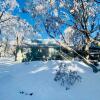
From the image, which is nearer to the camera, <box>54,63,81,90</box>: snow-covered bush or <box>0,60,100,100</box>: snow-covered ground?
<box>0,60,100,100</box>: snow-covered ground

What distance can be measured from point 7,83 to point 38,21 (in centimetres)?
1726

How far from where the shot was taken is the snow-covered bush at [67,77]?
1517 centimetres

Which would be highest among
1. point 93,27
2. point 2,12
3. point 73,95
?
point 2,12

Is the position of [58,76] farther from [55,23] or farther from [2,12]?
[2,12]

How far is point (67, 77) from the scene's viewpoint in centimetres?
1606

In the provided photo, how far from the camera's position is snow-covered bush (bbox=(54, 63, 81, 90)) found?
15.2 metres

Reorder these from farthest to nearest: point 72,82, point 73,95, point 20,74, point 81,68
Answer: point 81,68 < point 20,74 < point 72,82 < point 73,95

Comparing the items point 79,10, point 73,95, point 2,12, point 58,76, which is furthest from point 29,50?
point 73,95

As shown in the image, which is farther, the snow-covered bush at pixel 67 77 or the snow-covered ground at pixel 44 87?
the snow-covered bush at pixel 67 77

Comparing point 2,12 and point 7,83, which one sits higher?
point 2,12

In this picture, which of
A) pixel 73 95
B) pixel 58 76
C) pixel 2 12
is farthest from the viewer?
pixel 2 12

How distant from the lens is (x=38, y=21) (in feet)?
106

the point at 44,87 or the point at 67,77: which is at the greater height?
the point at 67,77

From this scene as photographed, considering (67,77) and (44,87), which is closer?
(44,87)
